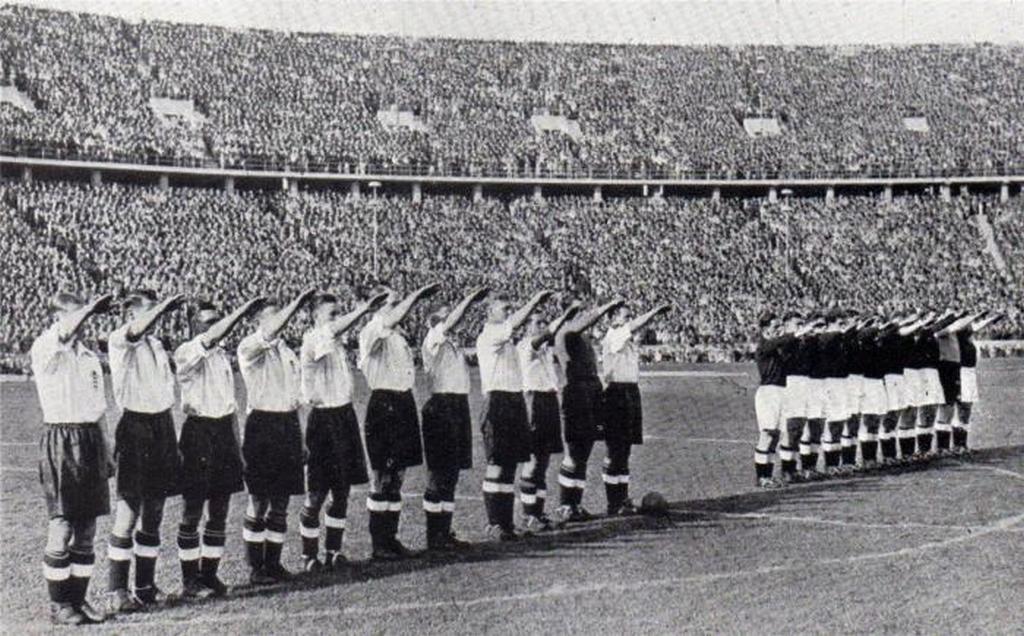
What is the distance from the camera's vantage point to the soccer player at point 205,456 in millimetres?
8805

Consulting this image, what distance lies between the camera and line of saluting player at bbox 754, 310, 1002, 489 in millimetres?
14312

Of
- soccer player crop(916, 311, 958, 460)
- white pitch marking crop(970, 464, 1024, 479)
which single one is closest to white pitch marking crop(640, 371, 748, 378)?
soccer player crop(916, 311, 958, 460)

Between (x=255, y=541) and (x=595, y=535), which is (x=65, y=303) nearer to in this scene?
(x=255, y=541)

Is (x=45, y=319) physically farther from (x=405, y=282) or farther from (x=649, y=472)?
(x=649, y=472)

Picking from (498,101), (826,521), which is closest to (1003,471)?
(826,521)

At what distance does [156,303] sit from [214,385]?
85 cm

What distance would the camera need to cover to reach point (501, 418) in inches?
433

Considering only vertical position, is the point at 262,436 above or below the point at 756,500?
above

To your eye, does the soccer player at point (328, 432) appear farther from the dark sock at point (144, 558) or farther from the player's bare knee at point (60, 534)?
the player's bare knee at point (60, 534)

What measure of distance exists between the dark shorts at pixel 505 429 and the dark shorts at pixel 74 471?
3.72 meters

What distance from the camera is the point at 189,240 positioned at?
4022cm

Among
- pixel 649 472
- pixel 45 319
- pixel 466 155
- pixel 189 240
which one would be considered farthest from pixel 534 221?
pixel 649 472

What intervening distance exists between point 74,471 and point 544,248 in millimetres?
38667

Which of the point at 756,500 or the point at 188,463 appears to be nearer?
the point at 188,463
